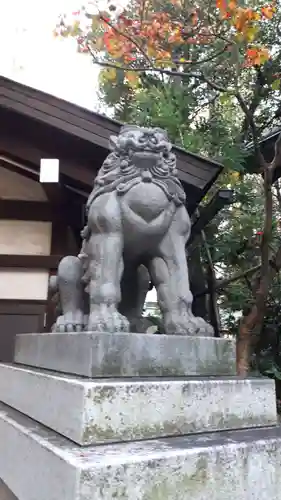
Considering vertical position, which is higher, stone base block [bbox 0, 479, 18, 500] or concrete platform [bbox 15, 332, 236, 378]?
concrete platform [bbox 15, 332, 236, 378]

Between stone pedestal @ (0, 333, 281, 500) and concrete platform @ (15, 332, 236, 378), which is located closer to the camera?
stone pedestal @ (0, 333, 281, 500)

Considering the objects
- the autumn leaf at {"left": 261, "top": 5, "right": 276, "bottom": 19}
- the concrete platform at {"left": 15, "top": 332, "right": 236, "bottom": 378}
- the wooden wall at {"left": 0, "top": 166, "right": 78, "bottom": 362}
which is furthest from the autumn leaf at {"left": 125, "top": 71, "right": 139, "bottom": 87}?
the concrete platform at {"left": 15, "top": 332, "right": 236, "bottom": 378}

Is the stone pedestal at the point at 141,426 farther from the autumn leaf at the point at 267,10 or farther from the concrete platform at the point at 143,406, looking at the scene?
the autumn leaf at the point at 267,10

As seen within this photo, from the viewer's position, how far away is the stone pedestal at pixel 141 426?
138cm

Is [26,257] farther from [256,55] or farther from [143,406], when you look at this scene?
[256,55]

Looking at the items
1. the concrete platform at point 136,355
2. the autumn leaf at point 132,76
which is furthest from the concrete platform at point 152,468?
the autumn leaf at point 132,76

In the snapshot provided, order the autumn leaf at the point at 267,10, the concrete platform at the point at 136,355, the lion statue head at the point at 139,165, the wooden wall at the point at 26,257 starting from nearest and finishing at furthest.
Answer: the concrete platform at the point at 136,355 < the lion statue head at the point at 139,165 < the wooden wall at the point at 26,257 < the autumn leaf at the point at 267,10

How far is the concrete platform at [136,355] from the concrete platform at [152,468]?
11.0 inches

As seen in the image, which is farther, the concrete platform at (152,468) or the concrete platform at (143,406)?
the concrete platform at (143,406)

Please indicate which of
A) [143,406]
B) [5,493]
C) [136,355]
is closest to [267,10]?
[136,355]

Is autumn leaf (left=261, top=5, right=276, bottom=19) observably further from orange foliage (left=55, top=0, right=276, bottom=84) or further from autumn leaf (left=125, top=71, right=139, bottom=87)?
autumn leaf (left=125, top=71, right=139, bottom=87)

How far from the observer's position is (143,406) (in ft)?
5.27

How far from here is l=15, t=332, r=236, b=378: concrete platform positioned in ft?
5.59

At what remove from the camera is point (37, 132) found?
372 cm
